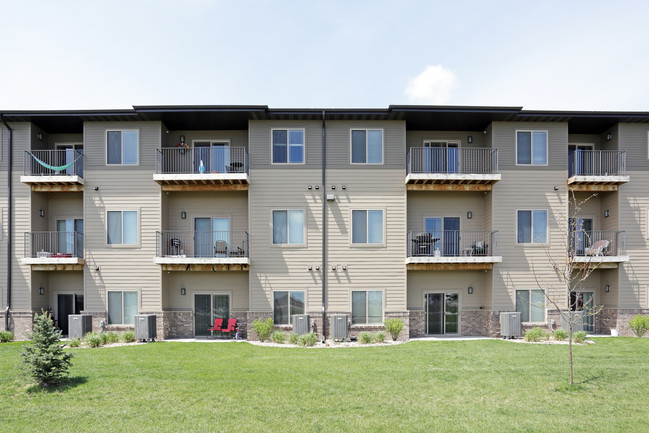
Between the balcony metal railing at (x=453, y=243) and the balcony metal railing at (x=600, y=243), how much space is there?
298 centimetres

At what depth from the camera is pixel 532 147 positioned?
15.8 m

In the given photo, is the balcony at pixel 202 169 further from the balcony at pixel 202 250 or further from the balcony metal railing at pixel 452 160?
the balcony metal railing at pixel 452 160

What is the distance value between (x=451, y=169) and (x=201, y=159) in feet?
34.0

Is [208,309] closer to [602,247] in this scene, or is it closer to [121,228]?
[121,228]

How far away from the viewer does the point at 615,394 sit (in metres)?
8.14

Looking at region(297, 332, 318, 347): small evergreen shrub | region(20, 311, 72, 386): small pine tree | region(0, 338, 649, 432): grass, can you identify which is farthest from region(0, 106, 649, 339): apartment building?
region(20, 311, 72, 386): small pine tree

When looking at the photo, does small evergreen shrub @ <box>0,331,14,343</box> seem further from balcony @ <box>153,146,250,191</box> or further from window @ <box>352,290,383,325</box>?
window @ <box>352,290,383,325</box>

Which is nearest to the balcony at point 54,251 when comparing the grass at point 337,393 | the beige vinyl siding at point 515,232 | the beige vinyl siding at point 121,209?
the beige vinyl siding at point 121,209

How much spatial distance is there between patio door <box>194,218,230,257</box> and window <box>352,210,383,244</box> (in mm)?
5226

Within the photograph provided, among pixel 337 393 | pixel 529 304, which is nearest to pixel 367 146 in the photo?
pixel 529 304

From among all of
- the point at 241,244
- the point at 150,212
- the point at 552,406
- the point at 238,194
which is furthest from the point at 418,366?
the point at 150,212

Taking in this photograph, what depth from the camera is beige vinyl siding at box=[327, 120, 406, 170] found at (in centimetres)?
1546

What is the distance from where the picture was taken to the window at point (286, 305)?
1512cm

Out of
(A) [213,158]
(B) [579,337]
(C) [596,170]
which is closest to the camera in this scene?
(B) [579,337]
